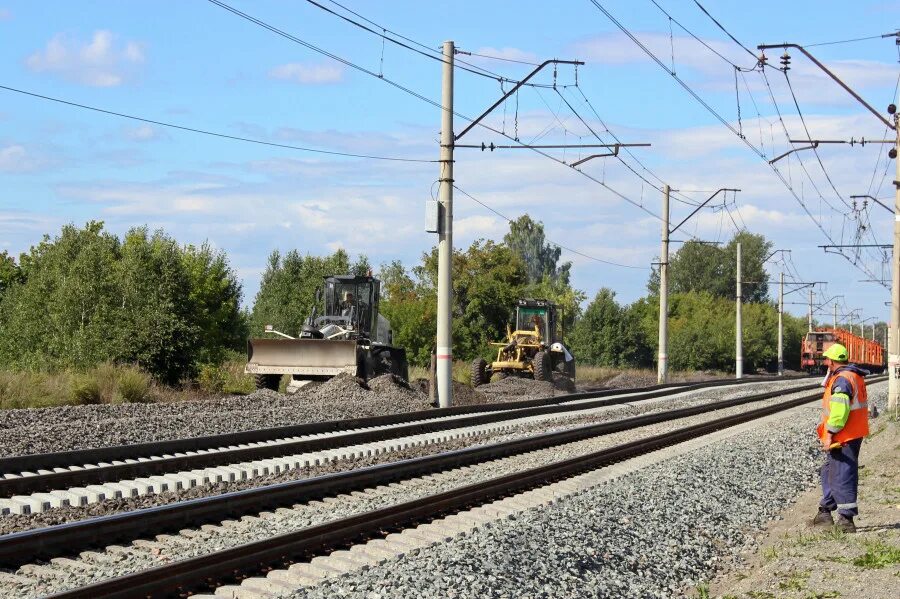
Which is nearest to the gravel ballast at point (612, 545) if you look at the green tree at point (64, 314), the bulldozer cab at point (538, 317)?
the bulldozer cab at point (538, 317)

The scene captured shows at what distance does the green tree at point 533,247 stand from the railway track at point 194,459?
11501 cm

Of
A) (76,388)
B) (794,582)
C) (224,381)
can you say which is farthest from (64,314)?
(794,582)

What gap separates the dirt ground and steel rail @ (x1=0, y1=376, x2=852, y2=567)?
4279mm

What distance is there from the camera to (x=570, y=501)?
1194 centimetres

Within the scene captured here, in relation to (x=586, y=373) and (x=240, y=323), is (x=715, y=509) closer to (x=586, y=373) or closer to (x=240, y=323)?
(x=586, y=373)

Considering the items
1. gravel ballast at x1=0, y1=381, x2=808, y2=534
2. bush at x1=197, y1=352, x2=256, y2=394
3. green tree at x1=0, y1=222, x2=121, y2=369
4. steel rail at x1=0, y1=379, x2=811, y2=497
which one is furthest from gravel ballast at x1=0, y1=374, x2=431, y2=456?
green tree at x1=0, y1=222, x2=121, y2=369

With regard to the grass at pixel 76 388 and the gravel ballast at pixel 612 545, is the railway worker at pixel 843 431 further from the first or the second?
the grass at pixel 76 388

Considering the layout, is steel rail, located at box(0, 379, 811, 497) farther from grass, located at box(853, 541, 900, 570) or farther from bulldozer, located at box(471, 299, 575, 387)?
bulldozer, located at box(471, 299, 575, 387)

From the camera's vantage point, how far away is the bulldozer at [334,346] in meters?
27.6

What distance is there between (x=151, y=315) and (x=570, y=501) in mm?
21093

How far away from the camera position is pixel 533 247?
137750 millimetres

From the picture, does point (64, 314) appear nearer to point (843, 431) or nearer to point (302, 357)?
point (302, 357)

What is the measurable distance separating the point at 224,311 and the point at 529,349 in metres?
50.1

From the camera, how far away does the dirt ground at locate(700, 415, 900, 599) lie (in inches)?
318
